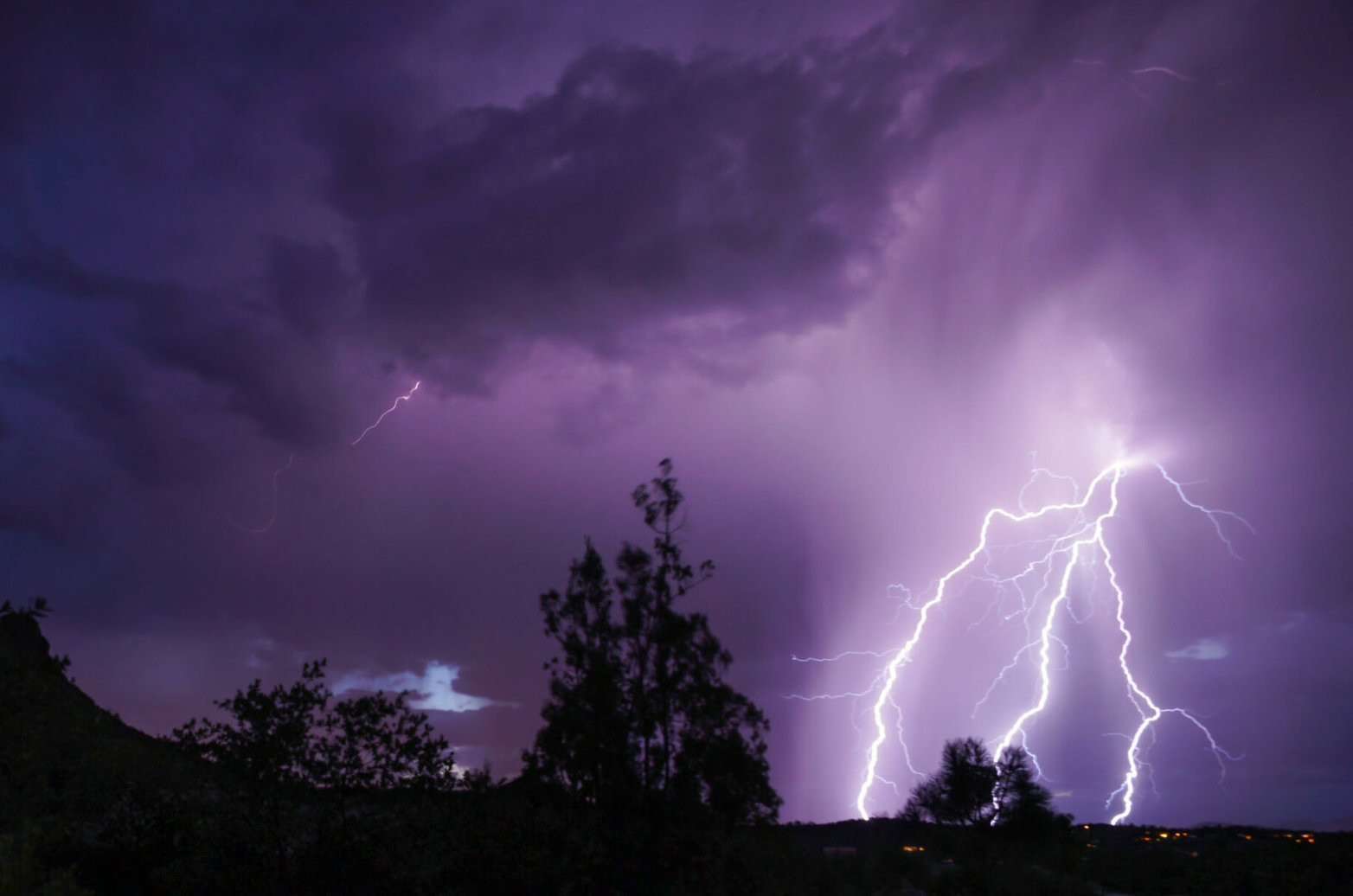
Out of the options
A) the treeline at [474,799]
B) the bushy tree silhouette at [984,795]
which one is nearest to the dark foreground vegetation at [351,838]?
the treeline at [474,799]

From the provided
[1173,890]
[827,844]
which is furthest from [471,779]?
[827,844]

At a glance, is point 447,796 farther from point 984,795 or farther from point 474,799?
point 984,795

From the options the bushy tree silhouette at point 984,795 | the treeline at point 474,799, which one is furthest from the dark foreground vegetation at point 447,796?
the bushy tree silhouette at point 984,795

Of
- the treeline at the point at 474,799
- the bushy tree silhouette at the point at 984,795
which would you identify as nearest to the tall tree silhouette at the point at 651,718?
the treeline at the point at 474,799

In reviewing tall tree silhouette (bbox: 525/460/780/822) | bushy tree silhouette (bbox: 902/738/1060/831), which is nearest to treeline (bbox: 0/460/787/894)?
tall tree silhouette (bbox: 525/460/780/822)

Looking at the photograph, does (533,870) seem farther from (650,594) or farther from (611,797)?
(650,594)

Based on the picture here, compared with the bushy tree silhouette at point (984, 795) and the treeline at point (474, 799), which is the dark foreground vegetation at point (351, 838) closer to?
the treeline at point (474, 799)

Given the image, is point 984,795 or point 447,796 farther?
point 984,795

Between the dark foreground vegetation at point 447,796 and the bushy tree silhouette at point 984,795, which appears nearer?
the dark foreground vegetation at point 447,796

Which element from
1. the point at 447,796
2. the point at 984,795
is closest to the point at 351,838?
the point at 447,796

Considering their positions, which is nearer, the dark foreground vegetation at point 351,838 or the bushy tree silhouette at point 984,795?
the dark foreground vegetation at point 351,838

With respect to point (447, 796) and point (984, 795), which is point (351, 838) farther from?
point (984, 795)

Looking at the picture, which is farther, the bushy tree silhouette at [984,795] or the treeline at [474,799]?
the bushy tree silhouette at [984,795]

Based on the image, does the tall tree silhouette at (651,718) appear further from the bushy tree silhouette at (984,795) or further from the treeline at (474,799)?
the bushy tree silhouette at (984,795)
